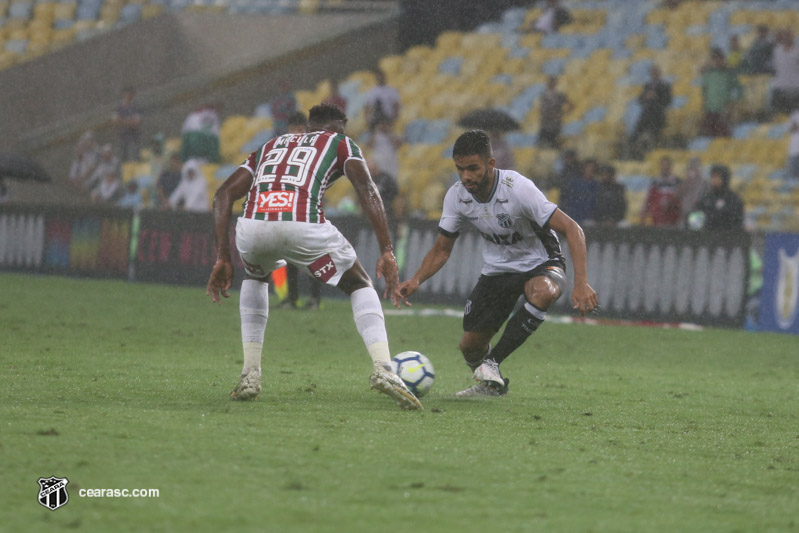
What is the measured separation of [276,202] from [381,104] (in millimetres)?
14104

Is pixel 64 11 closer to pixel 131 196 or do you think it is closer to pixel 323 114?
pixel 131 196

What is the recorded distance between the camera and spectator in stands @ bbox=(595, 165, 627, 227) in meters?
16.2

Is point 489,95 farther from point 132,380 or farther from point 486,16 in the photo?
point 132,380

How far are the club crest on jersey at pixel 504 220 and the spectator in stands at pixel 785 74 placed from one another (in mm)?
12394

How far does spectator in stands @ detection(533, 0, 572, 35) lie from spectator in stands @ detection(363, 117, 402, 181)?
620 centimetres

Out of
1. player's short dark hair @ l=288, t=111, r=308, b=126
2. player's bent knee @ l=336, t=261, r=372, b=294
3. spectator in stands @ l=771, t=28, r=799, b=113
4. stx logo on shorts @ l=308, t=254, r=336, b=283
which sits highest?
spectator in stands @ l=771, t=28, r=799, b=113

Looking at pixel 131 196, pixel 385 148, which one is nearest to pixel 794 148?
pixel 385 148

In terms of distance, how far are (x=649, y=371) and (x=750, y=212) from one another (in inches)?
338

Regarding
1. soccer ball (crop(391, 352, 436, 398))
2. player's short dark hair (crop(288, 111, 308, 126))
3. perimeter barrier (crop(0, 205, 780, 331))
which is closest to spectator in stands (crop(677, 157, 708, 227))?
perimeter barrier (crop(0, 205, 780, 331))

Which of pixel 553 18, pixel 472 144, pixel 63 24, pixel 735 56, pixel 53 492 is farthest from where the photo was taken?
pixel 63 24

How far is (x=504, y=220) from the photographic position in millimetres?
7477

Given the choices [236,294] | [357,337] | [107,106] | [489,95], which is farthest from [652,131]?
[107,106]

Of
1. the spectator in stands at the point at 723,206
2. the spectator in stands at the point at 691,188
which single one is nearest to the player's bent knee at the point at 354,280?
the spectator in stands at the point at 723,206

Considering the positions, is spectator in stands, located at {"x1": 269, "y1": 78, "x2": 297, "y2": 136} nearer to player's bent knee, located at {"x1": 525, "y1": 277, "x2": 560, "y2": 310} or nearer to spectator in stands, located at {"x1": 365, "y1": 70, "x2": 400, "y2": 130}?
spectator in stands, located at {"x1": 365, "y1": 70, "x2": 400, "y2": 130}
